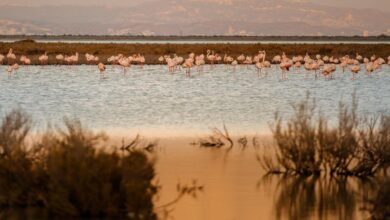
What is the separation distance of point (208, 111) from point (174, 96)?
5602mm

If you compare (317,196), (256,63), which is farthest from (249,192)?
(256,63)

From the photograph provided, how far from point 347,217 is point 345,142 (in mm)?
2271

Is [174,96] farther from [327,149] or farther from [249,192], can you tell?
[249,192]

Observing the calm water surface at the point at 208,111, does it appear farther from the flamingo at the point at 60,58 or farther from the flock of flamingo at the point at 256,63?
the flamingo at the point at 60,58

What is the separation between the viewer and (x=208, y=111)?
24.2 meters

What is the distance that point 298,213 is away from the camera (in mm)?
10422

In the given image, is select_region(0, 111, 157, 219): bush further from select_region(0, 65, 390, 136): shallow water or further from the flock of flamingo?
the flock of flamingo

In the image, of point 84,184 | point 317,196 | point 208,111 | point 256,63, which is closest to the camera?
point 84,184

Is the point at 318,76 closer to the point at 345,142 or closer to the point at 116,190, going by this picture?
the point at 345,142

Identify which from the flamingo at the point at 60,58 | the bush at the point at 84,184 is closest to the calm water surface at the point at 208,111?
the bush at the point at 84,184

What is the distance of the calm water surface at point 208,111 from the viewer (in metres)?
11.0

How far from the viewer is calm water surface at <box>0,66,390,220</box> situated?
11.0 m

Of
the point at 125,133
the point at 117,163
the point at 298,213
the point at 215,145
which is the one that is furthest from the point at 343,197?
the point at 125,133

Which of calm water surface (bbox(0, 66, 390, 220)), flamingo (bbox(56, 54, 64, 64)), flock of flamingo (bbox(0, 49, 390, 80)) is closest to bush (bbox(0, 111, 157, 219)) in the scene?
calm water surface (bbox(0, 66, 390, 220))
